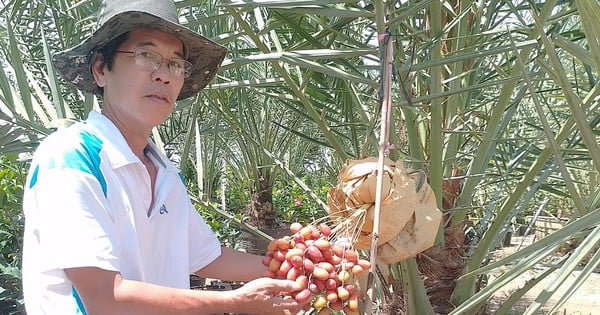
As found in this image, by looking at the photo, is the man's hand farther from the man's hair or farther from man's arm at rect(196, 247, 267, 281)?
the man's hair

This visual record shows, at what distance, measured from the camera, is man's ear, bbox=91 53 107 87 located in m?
0.85

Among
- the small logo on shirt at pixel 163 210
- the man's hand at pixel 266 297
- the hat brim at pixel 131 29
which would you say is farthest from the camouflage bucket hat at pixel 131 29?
the man's hand at pixel 266 297

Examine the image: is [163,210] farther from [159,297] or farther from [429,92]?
[429,92]

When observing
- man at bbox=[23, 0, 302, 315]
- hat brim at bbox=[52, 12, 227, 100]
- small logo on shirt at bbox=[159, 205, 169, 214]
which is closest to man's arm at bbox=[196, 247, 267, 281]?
man at bbox=[23, 0, 302, 315]

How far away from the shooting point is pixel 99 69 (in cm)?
85

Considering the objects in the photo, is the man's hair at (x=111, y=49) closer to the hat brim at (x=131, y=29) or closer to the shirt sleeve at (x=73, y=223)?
the hat brim at (x=131, y=29)

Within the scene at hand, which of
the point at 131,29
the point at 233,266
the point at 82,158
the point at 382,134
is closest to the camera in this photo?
the point at 382,134

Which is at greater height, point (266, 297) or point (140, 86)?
point (140, 86)

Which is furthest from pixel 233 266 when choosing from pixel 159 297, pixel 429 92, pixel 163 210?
pixel 429 92

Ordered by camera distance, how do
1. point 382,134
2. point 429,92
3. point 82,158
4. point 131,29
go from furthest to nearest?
point 429,92 < point 131,29 < point 82,158 < point 382,134

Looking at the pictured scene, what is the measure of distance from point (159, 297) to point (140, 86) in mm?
266

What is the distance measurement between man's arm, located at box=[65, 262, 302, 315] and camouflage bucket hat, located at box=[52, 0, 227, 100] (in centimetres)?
30

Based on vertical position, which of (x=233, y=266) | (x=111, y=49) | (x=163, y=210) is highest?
(x=111, y=49)

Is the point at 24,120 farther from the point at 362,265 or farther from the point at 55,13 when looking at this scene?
the point at 362,265
